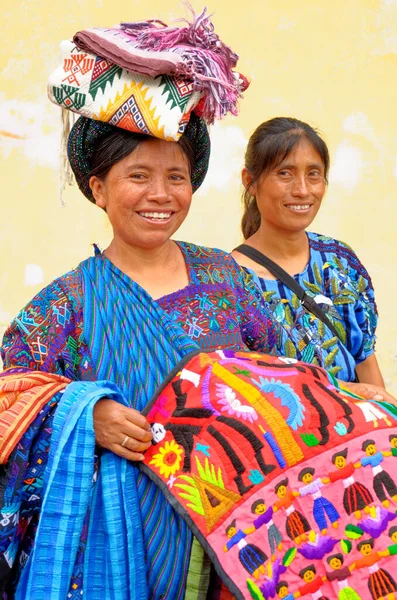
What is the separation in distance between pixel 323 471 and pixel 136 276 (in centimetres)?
79

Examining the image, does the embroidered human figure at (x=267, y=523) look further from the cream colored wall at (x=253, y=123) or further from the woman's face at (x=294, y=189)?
the cream colored wall at (x=253, y=123)

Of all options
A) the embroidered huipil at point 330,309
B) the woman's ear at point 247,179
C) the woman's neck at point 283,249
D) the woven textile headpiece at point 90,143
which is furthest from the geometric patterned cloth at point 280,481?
the woman's ear at point 247,179

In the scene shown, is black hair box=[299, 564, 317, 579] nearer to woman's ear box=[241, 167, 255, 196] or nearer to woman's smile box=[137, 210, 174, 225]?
woman's smile box=[137, 210, 174, 225]

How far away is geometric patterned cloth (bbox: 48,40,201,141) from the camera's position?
2.39 metres

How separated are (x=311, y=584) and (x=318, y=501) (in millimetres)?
192

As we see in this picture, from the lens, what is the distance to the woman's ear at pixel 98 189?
2.59 metres

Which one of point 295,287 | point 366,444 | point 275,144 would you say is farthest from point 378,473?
point 275,144

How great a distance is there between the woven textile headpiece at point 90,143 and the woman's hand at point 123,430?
74 centimetres

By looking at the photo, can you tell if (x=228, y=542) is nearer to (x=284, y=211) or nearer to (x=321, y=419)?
(x=321, y=419)

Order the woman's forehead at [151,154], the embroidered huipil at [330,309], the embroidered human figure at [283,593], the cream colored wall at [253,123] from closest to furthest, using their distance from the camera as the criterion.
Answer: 1. the embroidered human figure at [283,593]
2. the woman's forehead at [151,154]
3. the embroidered huipil at [330,309]
4. the cream colored wall at [253,123]

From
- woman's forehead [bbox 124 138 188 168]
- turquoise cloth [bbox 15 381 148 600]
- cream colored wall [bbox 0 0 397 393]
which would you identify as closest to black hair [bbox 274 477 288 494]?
turquoise cloth [bbox 15 381 148 600]

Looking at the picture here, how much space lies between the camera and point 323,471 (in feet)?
7.14

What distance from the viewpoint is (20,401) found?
2234mm

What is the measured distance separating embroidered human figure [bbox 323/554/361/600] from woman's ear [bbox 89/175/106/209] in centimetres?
118
